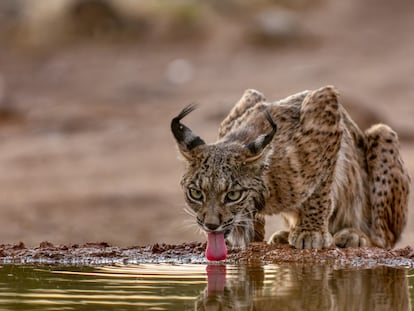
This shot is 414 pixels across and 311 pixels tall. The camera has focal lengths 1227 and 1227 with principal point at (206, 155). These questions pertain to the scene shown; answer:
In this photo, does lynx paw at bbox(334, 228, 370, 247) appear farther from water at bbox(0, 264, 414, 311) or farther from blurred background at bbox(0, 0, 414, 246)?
blurred background at bbox(0, 0, 414, 246)

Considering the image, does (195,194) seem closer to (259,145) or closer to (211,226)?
(211,226)

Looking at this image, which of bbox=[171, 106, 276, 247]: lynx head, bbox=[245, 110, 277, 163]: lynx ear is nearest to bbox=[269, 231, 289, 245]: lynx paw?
bbox=[171, 106, 276, 247]: lynx head

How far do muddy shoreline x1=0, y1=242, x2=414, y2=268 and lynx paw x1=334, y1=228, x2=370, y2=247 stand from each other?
0.73m

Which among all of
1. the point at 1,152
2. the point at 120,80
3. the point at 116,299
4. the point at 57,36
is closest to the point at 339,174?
the point at 116,299

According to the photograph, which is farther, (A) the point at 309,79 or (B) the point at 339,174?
(A) the point at 309,79

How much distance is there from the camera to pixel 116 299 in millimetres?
8367

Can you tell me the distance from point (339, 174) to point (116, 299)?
4.25 m

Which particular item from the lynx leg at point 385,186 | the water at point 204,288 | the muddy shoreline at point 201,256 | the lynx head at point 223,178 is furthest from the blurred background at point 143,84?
the water at point 204,288

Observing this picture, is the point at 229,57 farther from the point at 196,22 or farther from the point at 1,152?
the point at 1,152

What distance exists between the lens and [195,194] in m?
10.5

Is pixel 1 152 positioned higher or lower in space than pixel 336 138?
higher

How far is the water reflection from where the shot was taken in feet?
27.2

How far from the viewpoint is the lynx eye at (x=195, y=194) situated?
10461 mm

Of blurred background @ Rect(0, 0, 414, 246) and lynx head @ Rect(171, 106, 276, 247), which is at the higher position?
blurred background @ Rect(0, 0, 414, 246)
